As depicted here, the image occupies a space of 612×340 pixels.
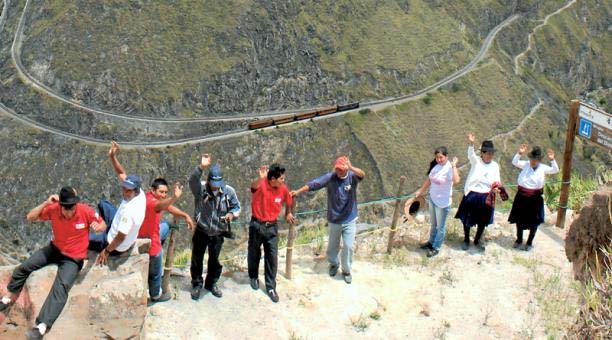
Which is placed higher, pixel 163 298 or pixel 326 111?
pixel 163 298

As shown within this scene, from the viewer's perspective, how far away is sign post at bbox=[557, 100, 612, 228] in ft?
34.9

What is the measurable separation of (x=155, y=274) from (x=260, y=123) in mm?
65050

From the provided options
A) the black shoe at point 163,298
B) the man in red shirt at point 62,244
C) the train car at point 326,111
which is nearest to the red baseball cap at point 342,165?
the black shoe at point 163,298

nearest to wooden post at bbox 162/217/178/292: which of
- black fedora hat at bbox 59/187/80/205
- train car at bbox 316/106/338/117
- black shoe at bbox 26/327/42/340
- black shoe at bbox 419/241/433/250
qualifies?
black fedora hat at bbox 59/187/80/205

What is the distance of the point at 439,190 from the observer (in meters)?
10.2

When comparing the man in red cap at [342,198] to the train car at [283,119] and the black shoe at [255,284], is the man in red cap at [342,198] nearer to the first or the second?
the black shoe at [255,284]

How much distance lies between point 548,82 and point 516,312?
96830 millimetres

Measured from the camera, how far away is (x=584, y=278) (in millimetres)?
6059

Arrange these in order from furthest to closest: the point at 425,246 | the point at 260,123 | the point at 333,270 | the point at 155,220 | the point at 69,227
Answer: the point at 260,123
the point at 425,246
the point at 333,270
the point at 155,220
the point at 69,227

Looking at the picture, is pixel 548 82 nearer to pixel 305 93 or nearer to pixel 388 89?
pixel 388 89

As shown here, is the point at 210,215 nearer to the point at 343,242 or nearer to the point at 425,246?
the point at 343,242

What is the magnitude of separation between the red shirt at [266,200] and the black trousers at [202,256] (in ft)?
2.00

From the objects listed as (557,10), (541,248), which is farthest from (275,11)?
(541,248)

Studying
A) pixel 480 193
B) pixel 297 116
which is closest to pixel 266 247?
pixel 480 193
